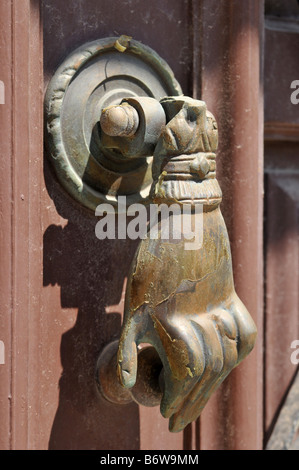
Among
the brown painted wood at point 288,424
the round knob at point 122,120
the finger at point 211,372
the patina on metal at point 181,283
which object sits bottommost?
the brown painted wood at point 288,424

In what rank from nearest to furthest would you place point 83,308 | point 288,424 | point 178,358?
point 178,358 → point 83,308 → point 288,424

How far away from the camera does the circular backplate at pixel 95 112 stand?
0.67m

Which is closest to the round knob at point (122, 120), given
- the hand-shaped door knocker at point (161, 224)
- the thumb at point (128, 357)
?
the hand-shaped door knocker at point (161, 224)

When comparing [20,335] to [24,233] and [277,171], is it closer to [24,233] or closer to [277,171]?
[24,233]

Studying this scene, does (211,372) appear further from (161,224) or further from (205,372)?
(161,224)

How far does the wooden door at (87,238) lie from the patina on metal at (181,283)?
0.09 m

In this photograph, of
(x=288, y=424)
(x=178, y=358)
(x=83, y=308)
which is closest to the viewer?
(x=178, y=358)

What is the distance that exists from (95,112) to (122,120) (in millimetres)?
68

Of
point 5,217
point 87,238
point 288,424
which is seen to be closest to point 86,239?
point 87,238

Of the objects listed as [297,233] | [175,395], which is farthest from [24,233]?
[297,233]

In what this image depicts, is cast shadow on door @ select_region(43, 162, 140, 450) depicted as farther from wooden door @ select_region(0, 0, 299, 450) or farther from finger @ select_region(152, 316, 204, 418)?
finger @ select_region(152, 316, 204, 418)

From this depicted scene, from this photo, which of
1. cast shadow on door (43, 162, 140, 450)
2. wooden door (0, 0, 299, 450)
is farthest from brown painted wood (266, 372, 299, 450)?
cast shadow on door (43, 162, 140, 450)

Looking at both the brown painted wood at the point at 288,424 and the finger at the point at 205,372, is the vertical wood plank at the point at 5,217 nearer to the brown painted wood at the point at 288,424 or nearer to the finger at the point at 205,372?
the finger at the point at 205,372

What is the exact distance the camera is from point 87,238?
0.71m
